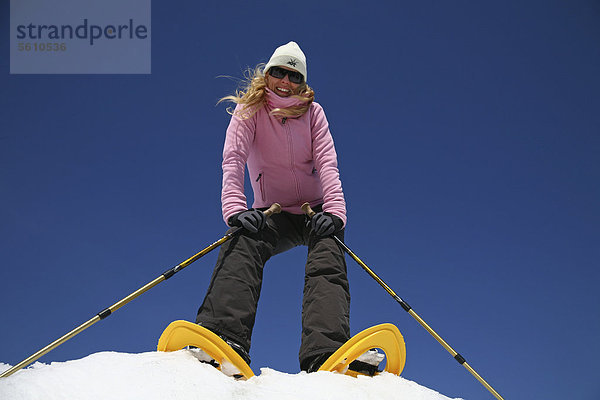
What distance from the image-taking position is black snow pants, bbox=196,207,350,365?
184cm

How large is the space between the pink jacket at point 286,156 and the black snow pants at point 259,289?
23 cm

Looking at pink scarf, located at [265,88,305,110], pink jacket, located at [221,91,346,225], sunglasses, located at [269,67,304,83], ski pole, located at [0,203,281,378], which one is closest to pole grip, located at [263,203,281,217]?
ski pole, located at [0,203,281,378]

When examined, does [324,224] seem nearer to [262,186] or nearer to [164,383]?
[262,186]

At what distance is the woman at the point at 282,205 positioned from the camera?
1.89m

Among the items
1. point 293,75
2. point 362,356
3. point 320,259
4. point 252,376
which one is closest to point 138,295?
point 252,376

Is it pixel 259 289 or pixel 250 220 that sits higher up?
pixel 250 220

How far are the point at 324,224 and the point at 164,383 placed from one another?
3.68 feet

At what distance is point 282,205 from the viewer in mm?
2574

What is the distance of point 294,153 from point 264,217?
502 mm

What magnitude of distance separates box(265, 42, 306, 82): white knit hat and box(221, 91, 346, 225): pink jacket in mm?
184

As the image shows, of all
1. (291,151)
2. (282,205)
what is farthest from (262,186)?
(291,151)

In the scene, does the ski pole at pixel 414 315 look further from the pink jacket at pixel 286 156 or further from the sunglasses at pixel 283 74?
the sunglasses at pixel 283 74

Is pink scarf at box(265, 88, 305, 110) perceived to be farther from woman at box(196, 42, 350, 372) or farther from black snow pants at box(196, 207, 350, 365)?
black snow pants at box(196, 207, 350, 365)

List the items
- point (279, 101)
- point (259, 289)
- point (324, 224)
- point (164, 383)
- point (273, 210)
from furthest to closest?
point (279, 101) → point (273, 210) → point (324, 224) → point (259, 289) → point (164, 383)
